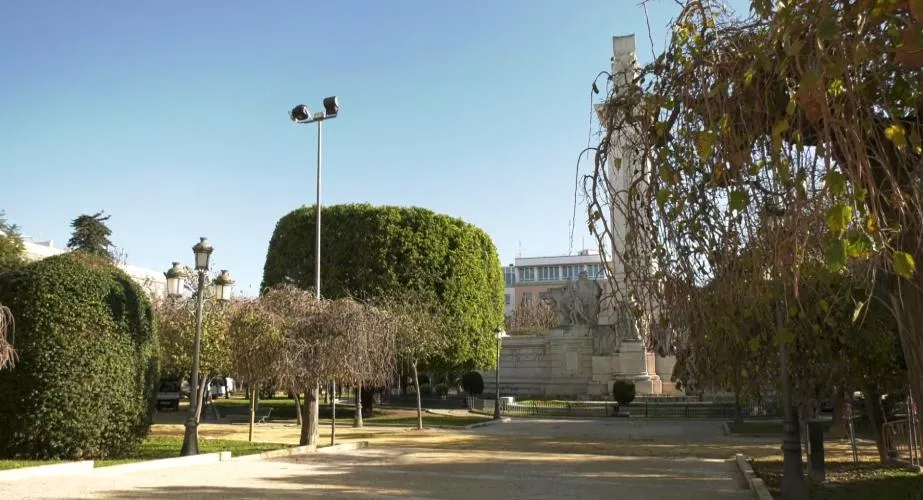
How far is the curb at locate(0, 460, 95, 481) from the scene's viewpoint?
11875mm

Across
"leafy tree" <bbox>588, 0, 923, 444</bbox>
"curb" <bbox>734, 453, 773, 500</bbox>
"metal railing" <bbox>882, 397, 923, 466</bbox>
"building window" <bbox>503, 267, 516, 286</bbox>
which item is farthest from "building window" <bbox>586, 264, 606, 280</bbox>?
"building window" <bbox>503, 267, 516, 286</bbox>

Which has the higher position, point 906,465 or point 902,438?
point 902,438

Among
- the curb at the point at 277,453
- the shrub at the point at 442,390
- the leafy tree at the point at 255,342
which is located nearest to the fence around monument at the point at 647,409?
the shrub at the point at 442,390

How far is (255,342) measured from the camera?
1897 cm

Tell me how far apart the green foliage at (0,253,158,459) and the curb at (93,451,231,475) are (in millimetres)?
1033

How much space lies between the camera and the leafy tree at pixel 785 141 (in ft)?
12.4

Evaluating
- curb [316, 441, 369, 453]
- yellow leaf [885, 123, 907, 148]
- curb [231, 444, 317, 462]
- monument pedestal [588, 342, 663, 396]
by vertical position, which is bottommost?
curb [316, 441, 369, 453]

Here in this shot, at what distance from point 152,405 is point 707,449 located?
14.3 m

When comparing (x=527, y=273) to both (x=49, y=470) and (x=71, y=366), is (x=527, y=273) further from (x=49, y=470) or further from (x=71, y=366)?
(x=49, y=470)

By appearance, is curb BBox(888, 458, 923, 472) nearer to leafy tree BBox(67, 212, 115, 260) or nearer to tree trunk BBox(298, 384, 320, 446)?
tree trunk BBox(298, 384, 320, 446)

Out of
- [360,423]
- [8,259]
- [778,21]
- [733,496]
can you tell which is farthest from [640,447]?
[8,259]

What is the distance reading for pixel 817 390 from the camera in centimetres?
1578

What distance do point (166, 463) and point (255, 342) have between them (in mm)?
4602

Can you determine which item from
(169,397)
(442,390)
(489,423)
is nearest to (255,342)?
(489,423)
